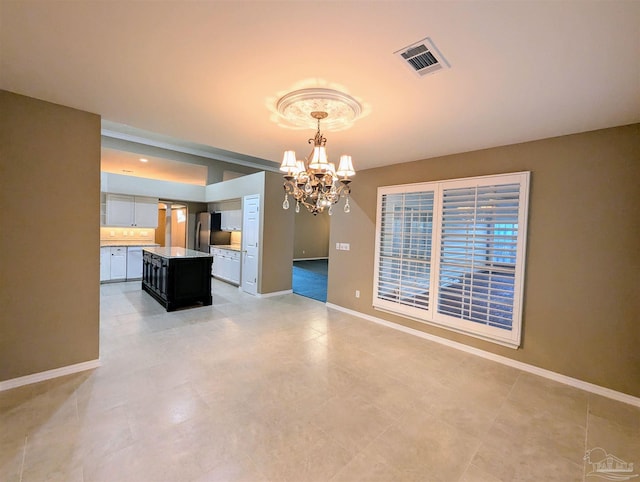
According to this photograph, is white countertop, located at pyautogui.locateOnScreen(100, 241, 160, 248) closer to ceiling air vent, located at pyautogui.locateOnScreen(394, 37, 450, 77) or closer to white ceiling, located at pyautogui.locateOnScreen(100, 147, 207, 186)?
white ceiling, located at pyautogui.locateOnScreen(100, 147, 207, 186)

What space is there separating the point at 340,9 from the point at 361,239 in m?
3.59

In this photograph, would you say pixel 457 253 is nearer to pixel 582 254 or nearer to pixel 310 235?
pixel 582 254

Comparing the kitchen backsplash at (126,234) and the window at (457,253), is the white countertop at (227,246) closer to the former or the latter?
the kitchen backsplash at (126,234)

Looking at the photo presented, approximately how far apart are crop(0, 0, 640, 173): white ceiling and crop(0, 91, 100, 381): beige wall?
0.29m

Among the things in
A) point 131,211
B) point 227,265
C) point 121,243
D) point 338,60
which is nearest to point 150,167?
point 131,211

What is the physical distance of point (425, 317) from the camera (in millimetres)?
3824

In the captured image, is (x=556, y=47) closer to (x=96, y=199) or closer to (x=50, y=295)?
(x=96, y=199)

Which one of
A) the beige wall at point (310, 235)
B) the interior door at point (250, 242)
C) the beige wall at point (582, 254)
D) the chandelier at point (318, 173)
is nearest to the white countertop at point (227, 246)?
the interior door at point (250, 242)

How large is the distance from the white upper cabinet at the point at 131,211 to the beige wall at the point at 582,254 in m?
7.69

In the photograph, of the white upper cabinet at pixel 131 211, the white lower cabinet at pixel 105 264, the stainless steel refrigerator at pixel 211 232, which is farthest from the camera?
the stainless steel refrigerator at pixel 211 232

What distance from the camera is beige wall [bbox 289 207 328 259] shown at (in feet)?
39.7

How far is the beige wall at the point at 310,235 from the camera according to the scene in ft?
39.7

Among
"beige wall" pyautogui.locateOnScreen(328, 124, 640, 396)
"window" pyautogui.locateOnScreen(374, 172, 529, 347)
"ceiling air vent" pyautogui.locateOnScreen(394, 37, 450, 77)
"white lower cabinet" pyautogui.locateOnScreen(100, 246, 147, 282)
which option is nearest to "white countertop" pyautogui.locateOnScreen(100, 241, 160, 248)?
"white lower cabinet" pyautogui.locateOnScreen(100, 246, 147, 282)

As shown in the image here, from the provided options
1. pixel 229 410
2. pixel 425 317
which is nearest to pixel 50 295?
pixel 229 410
